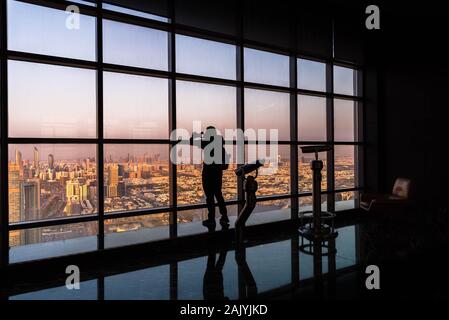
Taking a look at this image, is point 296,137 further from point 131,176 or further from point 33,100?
point 33,100

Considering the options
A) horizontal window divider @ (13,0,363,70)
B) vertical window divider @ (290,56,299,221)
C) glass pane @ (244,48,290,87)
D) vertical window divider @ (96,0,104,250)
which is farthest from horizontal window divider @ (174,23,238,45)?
vertical window divider @ (290,56,299,221)

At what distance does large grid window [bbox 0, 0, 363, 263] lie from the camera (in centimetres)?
398

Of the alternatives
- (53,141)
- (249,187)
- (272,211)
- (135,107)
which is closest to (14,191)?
(53,141)

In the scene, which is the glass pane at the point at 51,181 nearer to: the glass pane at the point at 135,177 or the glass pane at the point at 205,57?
the glass pane at the point at 135,177

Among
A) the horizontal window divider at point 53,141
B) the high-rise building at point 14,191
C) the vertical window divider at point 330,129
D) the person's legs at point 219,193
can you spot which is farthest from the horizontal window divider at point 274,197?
the high-rise building at point 14,191

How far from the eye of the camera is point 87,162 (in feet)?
14.5

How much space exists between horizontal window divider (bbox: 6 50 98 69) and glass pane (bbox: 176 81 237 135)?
131cm

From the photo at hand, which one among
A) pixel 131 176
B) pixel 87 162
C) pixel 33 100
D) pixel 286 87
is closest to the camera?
pixel 33 100

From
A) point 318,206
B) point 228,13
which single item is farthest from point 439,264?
Answer: point 228,13

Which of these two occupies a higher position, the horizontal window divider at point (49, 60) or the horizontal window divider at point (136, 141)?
the horizontal window divider at point (49, 60)

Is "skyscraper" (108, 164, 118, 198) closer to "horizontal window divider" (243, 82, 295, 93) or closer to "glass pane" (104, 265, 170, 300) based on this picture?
"glass pane" (104, 265, 170, 300)

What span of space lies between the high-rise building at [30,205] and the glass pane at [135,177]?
0.80 metres

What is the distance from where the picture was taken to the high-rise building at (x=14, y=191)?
3840mm
